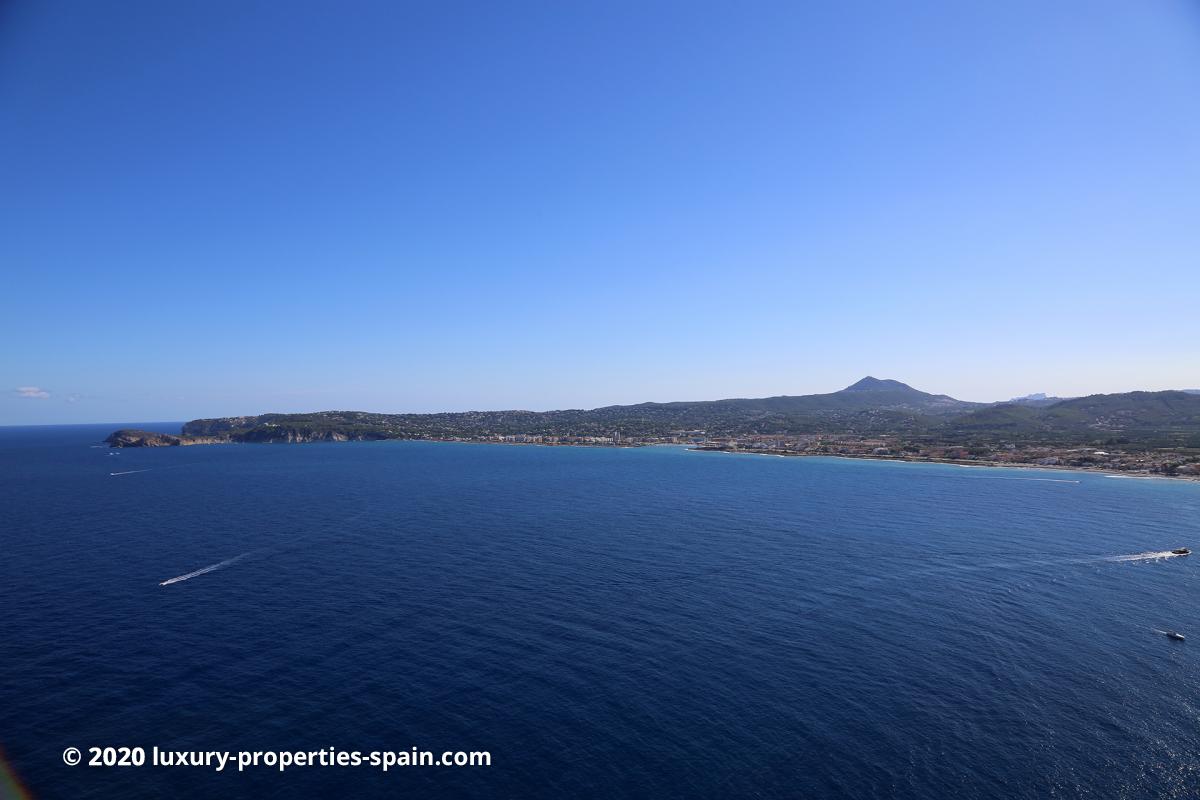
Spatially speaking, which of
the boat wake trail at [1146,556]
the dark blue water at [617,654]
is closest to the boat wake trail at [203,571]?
the dark blue water at [617,654]

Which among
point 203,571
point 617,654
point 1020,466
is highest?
point 1020,466

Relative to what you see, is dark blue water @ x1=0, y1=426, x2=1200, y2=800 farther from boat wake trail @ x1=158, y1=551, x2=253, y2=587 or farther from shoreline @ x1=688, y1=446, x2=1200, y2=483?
shoreline @ x1=688, y1=446, x2=1200, y2=483

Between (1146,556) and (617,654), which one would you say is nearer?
(617,654)

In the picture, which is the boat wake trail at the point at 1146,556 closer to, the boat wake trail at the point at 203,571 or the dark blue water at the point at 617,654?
the dark blue water at the point at 617,654

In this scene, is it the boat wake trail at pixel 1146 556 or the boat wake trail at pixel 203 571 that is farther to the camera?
the boat wake trail at pixel 1146 556

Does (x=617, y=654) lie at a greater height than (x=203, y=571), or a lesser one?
lesser

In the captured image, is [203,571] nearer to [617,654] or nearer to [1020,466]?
[617,654]

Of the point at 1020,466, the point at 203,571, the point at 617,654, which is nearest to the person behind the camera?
the point at 617,654

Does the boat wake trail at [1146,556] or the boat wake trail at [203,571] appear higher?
the boat wake trail at [203,571]

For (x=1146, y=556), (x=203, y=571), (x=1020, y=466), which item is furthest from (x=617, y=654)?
(x=1020, y=466)

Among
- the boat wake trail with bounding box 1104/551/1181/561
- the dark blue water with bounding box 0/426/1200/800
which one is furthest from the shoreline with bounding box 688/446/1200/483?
the boat wake trail with bounding box 1104/551/1181/561
